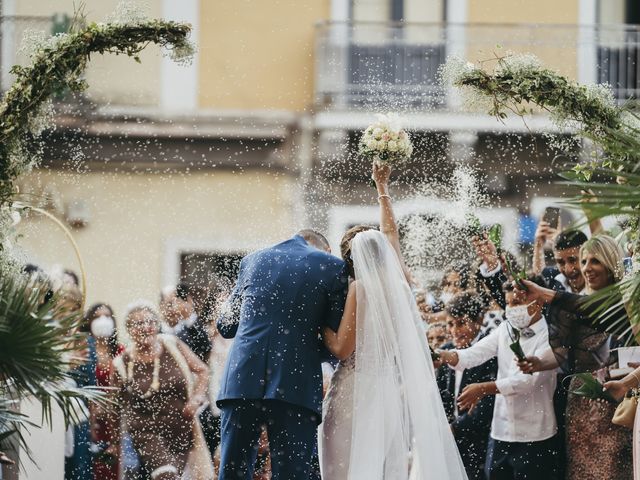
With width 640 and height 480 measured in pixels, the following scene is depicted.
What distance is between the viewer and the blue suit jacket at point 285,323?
7961 mm

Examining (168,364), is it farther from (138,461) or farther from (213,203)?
(213,203)

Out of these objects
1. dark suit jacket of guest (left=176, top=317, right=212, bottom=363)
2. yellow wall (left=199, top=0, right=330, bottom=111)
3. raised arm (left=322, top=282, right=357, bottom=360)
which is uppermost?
yellow wall (left=199, top=0, right=330, bottom=111)

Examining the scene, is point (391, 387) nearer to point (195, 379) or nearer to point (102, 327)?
point (195, 379)

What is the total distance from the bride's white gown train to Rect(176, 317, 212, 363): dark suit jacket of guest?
Result: 240cm

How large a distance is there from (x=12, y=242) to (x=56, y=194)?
7847 millimetres

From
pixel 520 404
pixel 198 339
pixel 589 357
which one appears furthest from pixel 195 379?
pixel 589 357

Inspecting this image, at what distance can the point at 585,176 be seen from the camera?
761 centimetres

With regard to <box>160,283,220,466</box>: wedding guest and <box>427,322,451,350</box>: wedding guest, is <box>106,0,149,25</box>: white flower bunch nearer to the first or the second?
<box>160,283,220,466</box>: wedding guest

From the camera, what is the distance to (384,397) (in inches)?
321

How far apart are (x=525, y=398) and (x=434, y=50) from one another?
8.90 meters

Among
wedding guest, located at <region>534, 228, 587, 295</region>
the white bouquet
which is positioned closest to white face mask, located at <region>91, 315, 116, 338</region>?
the white bouquet

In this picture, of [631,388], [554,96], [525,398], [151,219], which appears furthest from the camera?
[151,219]

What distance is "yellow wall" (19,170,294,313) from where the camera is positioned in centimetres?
1546

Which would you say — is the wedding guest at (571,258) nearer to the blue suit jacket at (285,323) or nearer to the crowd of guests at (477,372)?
the crowd of guests at (477,372)
